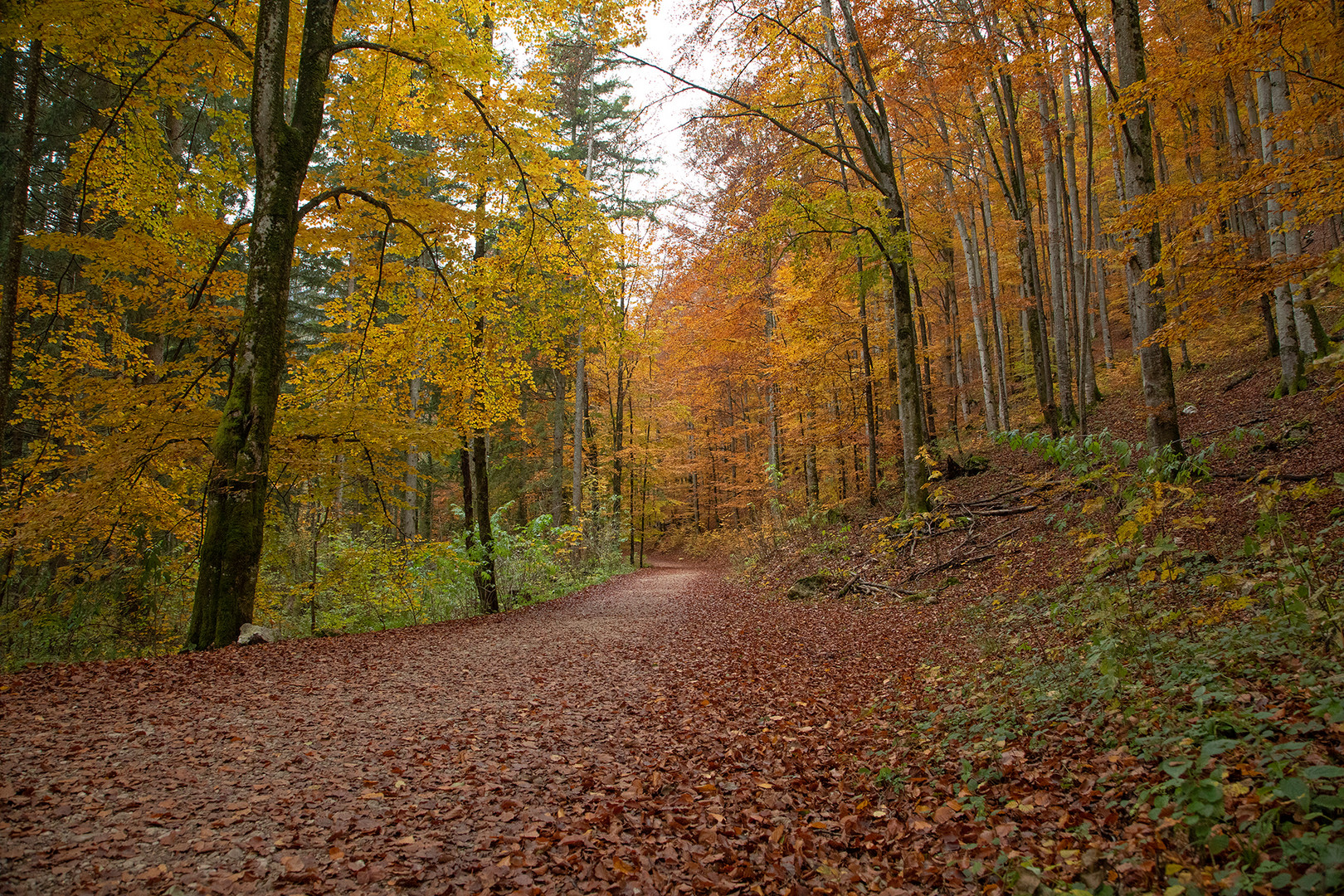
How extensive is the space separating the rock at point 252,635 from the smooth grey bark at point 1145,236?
972 centimetres

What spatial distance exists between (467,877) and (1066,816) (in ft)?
8.46

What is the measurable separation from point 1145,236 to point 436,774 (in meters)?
8.19

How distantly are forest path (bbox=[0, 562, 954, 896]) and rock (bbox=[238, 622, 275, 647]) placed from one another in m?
0.22

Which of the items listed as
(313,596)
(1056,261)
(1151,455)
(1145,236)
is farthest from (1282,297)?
(313,596)

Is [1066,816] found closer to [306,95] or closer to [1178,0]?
[306,95]

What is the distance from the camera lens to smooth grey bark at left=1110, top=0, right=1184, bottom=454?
6.29 meters

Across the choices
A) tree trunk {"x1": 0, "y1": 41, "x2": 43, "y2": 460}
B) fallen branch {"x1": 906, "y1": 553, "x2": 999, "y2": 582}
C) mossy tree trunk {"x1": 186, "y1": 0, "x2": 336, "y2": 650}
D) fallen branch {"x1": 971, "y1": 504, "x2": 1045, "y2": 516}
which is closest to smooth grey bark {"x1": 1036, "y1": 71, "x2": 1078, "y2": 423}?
fallen branch {"x1": 971, "y1": 504, "x2": 1045, "y2": 516}

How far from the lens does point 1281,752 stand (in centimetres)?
225

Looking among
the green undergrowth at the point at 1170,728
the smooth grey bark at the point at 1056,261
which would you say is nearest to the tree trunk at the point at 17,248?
the green undergrowth at the point at 1170,728

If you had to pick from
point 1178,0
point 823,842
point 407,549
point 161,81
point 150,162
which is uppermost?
point 1178,0

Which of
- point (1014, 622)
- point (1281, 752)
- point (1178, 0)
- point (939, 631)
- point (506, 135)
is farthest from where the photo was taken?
point (1178, 0)

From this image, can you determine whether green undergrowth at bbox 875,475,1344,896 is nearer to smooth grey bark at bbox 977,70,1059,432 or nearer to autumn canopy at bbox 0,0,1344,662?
autumn canopy at bbox 0,0,1344,662

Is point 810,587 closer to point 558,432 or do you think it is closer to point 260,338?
point 260,338

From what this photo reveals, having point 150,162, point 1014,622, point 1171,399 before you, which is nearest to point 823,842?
point 1014,622
